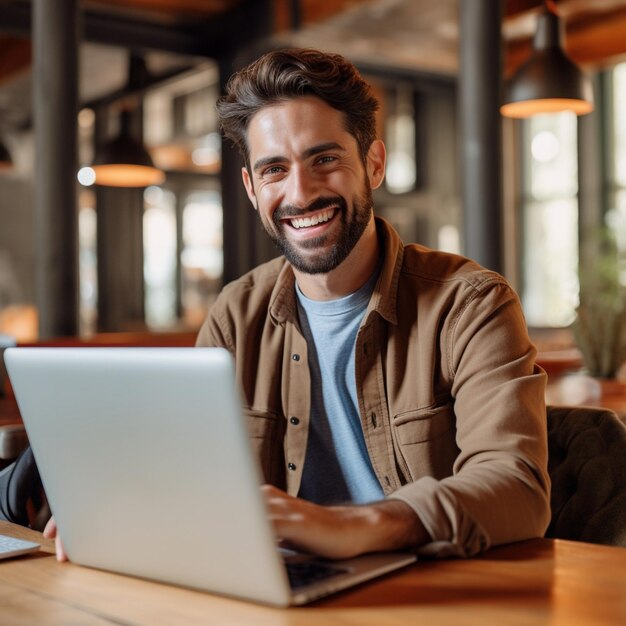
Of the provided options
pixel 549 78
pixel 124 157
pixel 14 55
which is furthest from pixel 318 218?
pixel 14 55

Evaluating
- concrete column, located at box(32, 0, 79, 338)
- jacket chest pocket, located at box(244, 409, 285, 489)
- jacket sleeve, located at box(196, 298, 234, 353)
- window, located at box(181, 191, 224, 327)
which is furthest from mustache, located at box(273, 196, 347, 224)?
window, located at box(181, 191, 224, 327)

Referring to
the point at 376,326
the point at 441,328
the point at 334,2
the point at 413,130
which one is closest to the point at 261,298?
the point at 376,326

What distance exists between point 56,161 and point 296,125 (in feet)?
13.0

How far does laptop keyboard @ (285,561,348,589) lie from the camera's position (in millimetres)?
1065

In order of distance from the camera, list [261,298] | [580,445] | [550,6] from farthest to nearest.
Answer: [550,6]
[261,298]
[580,445]

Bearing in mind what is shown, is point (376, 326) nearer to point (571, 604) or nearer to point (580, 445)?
point (580, 445)

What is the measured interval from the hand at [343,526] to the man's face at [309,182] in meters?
0.73

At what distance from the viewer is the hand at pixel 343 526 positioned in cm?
111

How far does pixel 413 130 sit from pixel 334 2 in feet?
Answer: 13.2

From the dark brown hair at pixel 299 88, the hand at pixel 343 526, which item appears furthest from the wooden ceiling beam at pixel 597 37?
the hand at pixel 343 526

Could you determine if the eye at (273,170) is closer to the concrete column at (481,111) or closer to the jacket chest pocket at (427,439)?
the jacket chest pocket at (427,439)

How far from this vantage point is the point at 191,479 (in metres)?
1.02

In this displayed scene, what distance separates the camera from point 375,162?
1.97 meters

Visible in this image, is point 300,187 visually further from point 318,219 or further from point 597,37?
point 597,37
